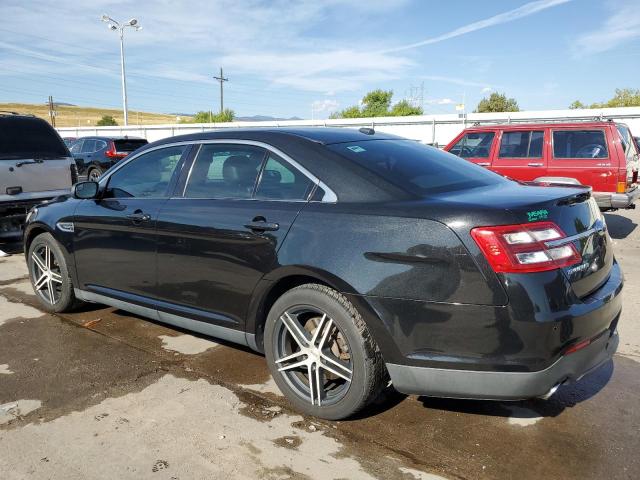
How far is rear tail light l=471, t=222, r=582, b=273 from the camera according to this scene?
7.93 feet

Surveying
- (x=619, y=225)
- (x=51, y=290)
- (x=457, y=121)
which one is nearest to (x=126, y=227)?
(x=51, y=290)

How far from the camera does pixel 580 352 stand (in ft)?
8.48

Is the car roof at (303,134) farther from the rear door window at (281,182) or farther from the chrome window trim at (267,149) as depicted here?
the rear door window at (281,182)

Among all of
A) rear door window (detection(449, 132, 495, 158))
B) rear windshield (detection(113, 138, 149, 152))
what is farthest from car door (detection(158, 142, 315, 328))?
rear windshield (detection(113, 138, 149, 152))

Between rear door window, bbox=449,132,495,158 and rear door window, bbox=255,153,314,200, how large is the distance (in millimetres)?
7212

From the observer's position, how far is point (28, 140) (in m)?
7.58

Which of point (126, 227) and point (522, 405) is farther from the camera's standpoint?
point (126, 227)

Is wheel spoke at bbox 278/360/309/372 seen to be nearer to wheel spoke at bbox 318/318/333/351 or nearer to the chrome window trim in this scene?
wheel spoke at bbox 318/318/333/351

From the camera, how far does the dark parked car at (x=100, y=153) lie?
1778cm

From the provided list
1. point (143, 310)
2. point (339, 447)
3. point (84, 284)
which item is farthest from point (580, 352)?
point (84, 284)

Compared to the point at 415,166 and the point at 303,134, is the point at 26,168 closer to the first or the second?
the point at 303,134

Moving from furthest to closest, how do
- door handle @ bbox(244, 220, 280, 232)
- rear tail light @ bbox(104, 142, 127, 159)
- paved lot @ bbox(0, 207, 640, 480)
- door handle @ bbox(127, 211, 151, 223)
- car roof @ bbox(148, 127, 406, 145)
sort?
rear tail light @ bbox(104, 142, 127, 159) → door handle @ bbox(127, 211, 151, 223) → car roof @ bbox(148, 127, 406, 145) → door handle @ bbox(244, 220, 280, 232) → paved lot @ bbox(0, 207, 640, 480)

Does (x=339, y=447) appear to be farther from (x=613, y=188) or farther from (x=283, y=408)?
(x=613, y=188)

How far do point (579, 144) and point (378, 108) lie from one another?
63.4 metres
